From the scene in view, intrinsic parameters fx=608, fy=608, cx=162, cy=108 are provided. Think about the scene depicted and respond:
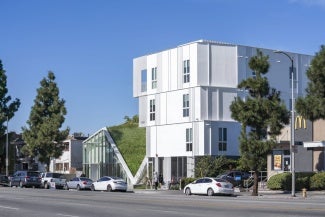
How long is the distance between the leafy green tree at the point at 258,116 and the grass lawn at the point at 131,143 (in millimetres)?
26789

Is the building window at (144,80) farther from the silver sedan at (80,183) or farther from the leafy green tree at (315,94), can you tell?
the leafy green tree at (315,94)

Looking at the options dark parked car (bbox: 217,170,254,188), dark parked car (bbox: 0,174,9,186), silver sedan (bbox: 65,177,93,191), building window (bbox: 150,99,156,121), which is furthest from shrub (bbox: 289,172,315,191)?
dark parked car (bbox: 0,174,9,186)

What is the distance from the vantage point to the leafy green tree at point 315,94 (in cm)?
3441

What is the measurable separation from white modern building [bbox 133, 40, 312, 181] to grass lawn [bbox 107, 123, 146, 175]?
115 inches

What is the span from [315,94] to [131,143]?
37.3 metres

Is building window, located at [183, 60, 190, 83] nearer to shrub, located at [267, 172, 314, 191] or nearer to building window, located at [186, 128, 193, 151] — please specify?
building window, located at [186, 128, 193, 151]

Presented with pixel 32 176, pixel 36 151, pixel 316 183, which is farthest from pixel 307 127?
pixel 36 151

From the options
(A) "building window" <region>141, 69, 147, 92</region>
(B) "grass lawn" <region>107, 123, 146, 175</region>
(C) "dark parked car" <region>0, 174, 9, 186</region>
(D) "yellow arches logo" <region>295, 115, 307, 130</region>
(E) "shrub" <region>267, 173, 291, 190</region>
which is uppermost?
(A) "building window" <region>141, 69, 147, 92</region>

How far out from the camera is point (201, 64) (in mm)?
59094

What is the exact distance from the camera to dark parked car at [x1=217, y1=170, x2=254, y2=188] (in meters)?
50.3

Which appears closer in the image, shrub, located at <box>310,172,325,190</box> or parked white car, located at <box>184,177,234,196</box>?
parked white car, located at <box>184,177,234,196</box>

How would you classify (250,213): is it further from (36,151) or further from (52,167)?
(52,167)

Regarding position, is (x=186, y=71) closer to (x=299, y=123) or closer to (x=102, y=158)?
(x=299, y=123)

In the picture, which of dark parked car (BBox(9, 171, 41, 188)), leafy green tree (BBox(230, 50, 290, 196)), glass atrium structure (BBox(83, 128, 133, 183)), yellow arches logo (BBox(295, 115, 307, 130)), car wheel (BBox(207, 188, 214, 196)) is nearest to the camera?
leafy green tree (BBox(230, 50, 290, 196))
